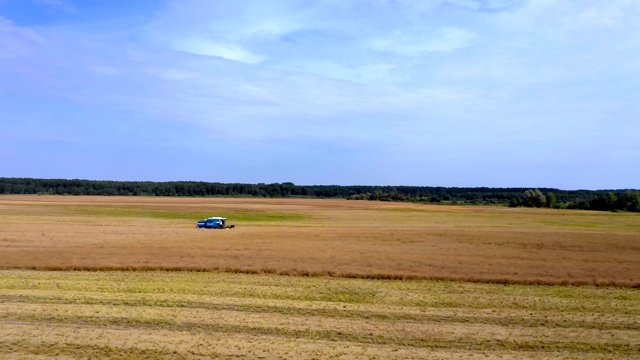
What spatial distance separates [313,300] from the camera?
77.3ft

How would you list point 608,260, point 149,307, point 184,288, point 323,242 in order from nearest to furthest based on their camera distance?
point 149,307 → point 184,288 → point 608,260 → point 323,242

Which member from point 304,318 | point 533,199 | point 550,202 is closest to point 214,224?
point 304,318

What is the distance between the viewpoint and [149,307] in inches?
847

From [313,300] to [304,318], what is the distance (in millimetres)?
3217

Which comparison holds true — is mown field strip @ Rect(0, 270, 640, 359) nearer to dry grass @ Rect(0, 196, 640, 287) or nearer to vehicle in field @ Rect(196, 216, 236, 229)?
dry grass @ Rect(0, 196, 640, 287)

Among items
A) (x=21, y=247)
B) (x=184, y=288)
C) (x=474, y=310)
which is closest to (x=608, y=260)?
(x=474, y=310)

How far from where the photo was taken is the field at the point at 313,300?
1684cm

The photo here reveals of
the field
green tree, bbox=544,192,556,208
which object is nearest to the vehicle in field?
the field

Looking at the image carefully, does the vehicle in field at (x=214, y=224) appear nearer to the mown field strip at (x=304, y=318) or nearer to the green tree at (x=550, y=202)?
the mown field strip at (x=304, y=318)

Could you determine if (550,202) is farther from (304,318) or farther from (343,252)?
(304,318)

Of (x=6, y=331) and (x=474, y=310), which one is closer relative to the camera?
(x=6, y=331)

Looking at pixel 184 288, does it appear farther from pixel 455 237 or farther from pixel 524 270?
pixel 455 237

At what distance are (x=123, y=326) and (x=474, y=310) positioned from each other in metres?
13.2

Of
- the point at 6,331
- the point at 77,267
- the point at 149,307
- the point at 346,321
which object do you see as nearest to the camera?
the point at 6,331
